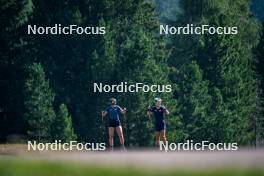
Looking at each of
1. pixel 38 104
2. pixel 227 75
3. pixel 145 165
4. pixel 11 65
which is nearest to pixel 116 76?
pixel 11 65

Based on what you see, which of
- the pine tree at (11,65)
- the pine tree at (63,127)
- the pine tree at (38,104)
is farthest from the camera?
the pine tree at (11,65)

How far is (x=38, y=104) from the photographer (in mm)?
25875

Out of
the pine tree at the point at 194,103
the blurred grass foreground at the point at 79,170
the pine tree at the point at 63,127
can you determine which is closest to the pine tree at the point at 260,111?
the pine tree at the point at 194,103

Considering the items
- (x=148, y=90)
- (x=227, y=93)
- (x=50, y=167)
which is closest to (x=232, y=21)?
(x=227, y=93)

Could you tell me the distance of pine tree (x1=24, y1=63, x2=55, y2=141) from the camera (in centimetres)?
2502

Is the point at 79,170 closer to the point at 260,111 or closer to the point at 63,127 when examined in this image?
the point at 63,127

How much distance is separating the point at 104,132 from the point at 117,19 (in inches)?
264

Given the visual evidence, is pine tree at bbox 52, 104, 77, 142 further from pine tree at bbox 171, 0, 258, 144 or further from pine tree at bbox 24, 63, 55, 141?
pine tree at bbox 171, 0, 258, 144

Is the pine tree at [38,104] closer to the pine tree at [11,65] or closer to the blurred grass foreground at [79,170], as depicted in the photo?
the pine tree at [11,65]

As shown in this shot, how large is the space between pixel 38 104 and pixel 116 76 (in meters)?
4.39

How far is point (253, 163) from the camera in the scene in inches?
87.4

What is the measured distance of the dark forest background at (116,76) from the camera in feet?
87.1

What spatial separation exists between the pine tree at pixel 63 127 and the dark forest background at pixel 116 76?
0.11ft

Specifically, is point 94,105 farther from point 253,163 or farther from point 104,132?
point 253,163
